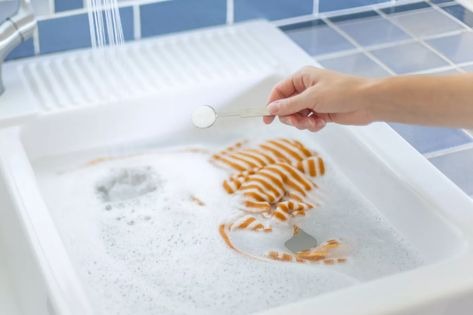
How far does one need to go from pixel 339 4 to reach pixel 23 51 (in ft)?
1.98

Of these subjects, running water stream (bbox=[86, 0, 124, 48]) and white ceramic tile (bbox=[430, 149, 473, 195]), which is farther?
running water stream (bbox=[86, 0, 124, 48])

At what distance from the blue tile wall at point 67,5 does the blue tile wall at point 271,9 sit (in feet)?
0.95

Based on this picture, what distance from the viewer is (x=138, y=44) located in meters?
Answer: 1.52

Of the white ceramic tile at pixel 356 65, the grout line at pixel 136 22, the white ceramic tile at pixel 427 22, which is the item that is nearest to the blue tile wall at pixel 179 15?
the grout line at pixel 136 22

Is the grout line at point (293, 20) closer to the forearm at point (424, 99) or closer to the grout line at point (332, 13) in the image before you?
the grout line at point (332, 13)

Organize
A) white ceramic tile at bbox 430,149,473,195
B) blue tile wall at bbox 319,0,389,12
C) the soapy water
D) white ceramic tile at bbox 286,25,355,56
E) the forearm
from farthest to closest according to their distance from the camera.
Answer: blue tile wall at bbox 319,0,389,12 < white ceramic tile at bbox 286,25,355,56 < white ceramic tile at bbox 430,149,473,195 < the soapy water < the forearm

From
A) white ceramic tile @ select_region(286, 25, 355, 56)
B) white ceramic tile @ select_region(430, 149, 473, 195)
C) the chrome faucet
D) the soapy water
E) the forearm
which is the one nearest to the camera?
the forearm

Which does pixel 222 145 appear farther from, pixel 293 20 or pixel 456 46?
pixel 456 46

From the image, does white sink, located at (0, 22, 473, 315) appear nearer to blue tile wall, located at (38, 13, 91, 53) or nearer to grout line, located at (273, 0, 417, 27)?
grout line, located at (273, 0, 417, 27)

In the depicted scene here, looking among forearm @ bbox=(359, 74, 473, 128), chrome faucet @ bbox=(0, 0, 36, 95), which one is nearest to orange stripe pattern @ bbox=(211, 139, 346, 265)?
forearm @ bbox=(359, 74, 473, 128)

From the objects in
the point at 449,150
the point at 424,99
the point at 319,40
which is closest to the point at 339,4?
the point at 319,40

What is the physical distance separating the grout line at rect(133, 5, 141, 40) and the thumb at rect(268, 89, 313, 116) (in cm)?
50

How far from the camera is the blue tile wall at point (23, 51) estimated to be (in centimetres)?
146

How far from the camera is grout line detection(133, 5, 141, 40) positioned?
1506mm
